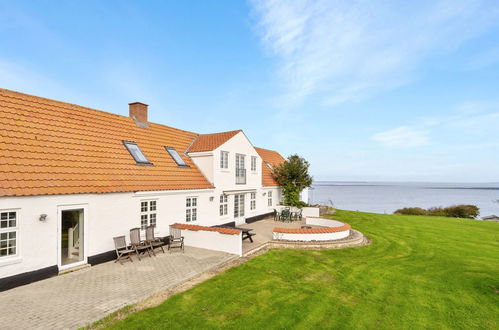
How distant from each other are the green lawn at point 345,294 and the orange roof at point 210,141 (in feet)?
28.3

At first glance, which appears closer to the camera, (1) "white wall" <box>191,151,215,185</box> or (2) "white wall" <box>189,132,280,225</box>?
(1) "white wall" <box>191,151,215,185</box>

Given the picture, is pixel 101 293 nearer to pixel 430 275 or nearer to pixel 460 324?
pixel 460 324

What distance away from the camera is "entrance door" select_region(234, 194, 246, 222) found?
67.9ft

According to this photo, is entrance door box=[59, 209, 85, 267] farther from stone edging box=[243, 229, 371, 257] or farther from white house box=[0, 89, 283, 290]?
stone edging box=[243, 229, 371, 257]

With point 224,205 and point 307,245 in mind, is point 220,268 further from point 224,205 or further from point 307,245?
point 224,205

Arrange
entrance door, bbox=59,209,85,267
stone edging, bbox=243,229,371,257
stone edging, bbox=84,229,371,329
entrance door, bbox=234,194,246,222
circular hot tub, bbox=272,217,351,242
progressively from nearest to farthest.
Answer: stone edging, bbox=84,229,371,329, entrance door, bbox=59,209,85,267, stone edging, bbox=243,229,371,257, circular hot tub, bbox=272,217,351,242, entrance door, bbox=234,194,246,222

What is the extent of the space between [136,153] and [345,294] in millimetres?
12623

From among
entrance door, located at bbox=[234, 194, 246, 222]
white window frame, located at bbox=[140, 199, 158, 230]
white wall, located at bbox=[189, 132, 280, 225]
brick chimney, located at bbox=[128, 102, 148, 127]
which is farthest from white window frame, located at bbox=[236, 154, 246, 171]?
white window frame, located at bbox=[140, 199, 158, 230]

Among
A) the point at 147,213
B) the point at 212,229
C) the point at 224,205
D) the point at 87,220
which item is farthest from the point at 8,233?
the point at 224,205

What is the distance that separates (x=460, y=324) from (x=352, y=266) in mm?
4798

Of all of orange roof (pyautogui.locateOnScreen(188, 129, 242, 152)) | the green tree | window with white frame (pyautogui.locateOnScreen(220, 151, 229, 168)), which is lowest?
the green tree

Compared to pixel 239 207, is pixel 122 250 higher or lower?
lower

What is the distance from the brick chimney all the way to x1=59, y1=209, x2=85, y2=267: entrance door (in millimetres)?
8094

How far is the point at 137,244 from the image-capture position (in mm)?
12188
